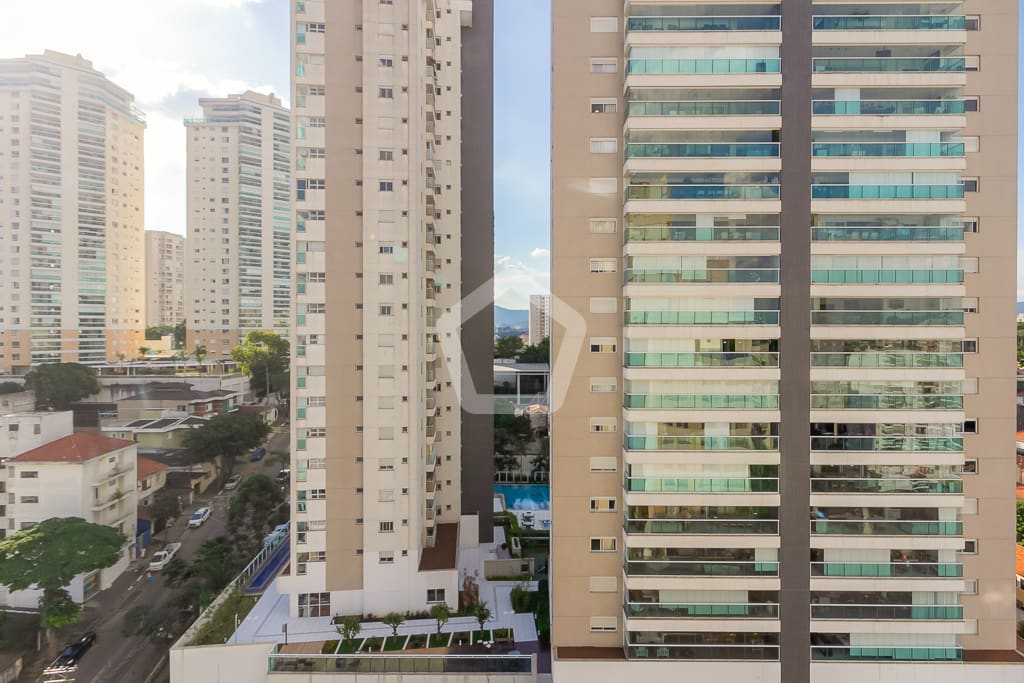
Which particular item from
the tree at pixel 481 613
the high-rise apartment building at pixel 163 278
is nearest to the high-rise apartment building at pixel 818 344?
the tree at pixel 481 613

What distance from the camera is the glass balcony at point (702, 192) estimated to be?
901cm

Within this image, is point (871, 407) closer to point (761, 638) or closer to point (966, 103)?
point (761, 638)

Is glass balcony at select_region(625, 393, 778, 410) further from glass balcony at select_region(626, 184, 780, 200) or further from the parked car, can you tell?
the parked car

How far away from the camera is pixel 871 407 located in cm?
896

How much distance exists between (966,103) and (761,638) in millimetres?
11466

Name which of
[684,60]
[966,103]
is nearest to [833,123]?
[966,103]

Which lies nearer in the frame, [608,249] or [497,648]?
[608,249]

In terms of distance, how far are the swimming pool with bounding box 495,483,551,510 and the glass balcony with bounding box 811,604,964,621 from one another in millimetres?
12166

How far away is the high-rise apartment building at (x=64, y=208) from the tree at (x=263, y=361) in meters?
8.93

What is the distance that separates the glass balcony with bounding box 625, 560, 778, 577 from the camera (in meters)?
8.89

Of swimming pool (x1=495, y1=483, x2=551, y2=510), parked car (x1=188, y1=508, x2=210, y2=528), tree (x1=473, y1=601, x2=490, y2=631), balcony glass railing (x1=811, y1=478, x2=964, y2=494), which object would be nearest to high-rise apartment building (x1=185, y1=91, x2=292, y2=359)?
parked car (x1=188, y1=508, x2=210, y2=528)

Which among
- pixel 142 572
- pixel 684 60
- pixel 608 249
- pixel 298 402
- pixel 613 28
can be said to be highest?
pixel 613 28

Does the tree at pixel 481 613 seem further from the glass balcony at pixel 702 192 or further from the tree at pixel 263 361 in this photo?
the tree at pixel 263 361

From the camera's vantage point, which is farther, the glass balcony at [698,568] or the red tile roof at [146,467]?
the red tile roof at [146,467]
